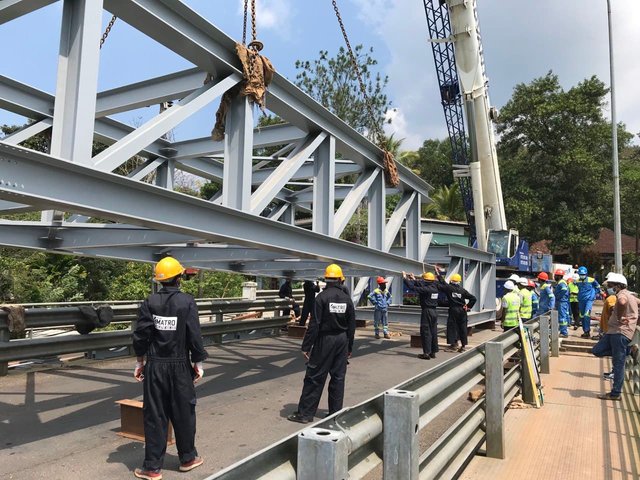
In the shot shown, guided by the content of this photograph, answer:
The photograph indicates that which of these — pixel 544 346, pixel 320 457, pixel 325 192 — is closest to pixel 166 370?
pixel 320 457

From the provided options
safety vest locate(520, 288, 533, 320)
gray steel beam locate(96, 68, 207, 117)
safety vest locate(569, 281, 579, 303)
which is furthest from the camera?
safety vest locate(569, 281, 579, 303)

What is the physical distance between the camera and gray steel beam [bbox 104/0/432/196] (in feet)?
14.1

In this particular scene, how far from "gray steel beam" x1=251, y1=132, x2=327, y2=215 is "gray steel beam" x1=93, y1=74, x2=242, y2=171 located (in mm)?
1168

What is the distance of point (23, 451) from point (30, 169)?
9.26 feet

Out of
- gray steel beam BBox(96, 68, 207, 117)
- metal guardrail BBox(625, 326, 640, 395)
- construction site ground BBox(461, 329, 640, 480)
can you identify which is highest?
gray steel beam BBox(96, 68, 207, 117)

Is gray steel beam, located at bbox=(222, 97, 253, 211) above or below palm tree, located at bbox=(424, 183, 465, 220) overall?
below

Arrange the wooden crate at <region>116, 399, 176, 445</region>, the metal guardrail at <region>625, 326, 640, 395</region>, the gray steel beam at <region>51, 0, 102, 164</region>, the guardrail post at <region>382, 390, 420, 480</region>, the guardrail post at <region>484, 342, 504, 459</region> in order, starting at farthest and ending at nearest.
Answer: the metal guardrail at <region>625, 326, 640, 395</region>, the wooden crate at <region>116, 399, 176, 445</region>, the guardrail post at <region>484, 342, 504, 459</region>, the gray steel beam at <region>51, 0, 102, 164</region>, the guardrail post at <region>382, 390, 420, 480</region>

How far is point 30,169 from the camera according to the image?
11.0 ft

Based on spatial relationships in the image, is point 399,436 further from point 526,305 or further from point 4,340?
point 526,305

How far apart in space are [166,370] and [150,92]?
3.45m

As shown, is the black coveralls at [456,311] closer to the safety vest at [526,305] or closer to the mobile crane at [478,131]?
the safety vest at [526,305]

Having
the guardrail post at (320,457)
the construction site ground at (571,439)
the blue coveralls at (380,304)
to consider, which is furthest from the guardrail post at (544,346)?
the guardrail post at (320,457)

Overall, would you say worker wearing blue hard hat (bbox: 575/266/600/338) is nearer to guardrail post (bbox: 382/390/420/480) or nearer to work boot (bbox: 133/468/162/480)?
work boot (bbox: 133/468/162/480)

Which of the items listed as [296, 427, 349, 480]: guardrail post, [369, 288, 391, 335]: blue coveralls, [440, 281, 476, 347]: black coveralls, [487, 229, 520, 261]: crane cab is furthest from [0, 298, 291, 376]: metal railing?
[487, 229, 520, 261]: crane cab
